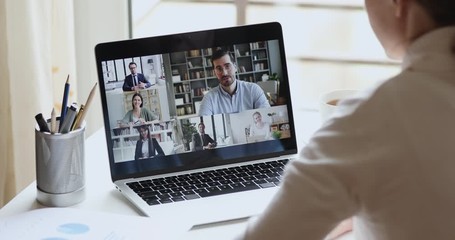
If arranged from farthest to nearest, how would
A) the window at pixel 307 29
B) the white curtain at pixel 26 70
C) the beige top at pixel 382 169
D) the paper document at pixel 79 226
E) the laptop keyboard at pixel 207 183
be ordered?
the window at pixel 307 29
the white curtain at pixel 26 70
the laptop keyboard at pixel 207 183
the paper document at pixel 79 226
the beige top at pixel 382 169

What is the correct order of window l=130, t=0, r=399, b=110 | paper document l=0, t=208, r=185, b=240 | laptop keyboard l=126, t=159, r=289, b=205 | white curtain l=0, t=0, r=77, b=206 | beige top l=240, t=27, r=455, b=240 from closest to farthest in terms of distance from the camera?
beige top l=240, t=27, r=455, b=240, paper document l=0, t=208, r=185, b=240, laptop keyboard l=126, t=159, r=289, b=205, white curtain l=0, t=0, r=77, b=206, window l=130, t=0, r=399, b=110

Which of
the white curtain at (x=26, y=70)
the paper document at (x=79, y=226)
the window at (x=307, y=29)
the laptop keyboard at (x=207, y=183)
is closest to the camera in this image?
the paper document at (x=79, y=226)

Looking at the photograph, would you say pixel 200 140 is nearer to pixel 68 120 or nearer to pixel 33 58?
pixel 68 120

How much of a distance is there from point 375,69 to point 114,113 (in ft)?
2.41

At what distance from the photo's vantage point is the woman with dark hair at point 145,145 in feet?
3.72

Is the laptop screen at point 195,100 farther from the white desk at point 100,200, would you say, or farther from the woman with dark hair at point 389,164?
the woman with dark hair at point 389,164

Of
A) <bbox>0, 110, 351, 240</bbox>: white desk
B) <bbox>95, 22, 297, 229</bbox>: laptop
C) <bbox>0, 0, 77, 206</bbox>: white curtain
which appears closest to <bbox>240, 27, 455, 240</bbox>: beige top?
<bbox>0, 110, 351, 240</bbox>: white desk

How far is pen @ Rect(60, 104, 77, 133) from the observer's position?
1.06 metres

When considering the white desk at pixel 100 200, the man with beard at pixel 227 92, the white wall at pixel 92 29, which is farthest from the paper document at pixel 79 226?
the white wall at pixel 92 29

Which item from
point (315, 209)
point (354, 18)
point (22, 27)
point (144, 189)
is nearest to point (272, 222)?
point (315, 209)

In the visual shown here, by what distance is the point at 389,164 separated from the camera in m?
0.66

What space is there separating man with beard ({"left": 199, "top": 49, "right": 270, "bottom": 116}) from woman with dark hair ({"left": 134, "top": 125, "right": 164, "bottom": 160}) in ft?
0.29

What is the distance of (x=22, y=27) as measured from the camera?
1.39 meters

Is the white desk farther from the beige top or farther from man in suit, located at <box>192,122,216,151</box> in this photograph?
the beige top
